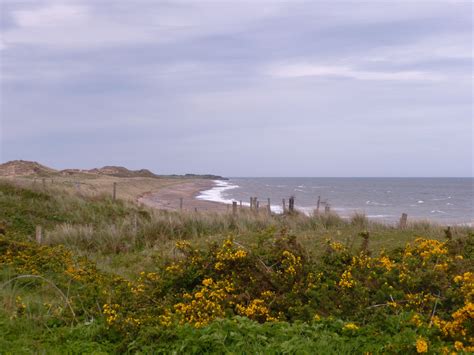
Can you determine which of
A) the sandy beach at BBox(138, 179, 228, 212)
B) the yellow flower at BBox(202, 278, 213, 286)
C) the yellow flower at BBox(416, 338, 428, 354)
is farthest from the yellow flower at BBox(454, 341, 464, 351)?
the sandy beach at BBox(138, 179, 228, 212)

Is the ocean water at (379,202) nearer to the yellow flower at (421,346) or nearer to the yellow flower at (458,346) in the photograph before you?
the yellow flower at (458,346)

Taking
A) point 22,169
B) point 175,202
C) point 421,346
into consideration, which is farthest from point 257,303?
point 22,169

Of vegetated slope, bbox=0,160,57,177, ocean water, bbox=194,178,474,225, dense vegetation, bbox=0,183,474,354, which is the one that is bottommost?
ocean water, bbox=194,178,474,225

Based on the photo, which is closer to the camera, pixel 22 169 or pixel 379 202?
pixel 379 202

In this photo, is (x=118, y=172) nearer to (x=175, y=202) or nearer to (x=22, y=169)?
(x=22, y=169)

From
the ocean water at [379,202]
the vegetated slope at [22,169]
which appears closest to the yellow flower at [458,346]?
the ocean water at [379,202]

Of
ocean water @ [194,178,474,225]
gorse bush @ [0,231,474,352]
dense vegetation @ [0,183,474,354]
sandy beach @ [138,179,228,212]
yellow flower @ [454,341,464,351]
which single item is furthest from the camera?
ocean water @ [194,178,474,225]

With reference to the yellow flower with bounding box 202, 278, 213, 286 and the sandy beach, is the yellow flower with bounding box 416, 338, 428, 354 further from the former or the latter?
the sandy beach

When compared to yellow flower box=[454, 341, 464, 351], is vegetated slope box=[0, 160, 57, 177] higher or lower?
higher

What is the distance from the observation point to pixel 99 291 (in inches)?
283

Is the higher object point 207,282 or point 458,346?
point 207,282

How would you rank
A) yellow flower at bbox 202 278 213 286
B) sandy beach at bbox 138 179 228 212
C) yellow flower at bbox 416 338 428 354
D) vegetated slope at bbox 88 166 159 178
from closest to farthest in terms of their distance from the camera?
yellow flower at bbox 416 338 428 354 → yellow flower at bbox 202 278 213 286 → sandy beach at bbox 138 179 228 212 → vegetated slope at bbox 88 166 159 178

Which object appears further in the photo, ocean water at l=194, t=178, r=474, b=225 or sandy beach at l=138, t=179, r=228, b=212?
ocean water at l=194, t=178, r=474, b=225

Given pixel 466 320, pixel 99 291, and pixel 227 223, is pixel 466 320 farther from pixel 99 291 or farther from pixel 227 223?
pixel 227 223
